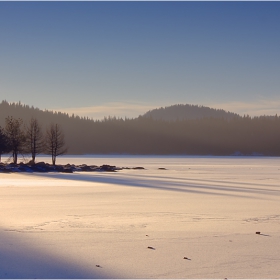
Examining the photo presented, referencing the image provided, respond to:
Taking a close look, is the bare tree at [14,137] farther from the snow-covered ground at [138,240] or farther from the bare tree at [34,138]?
the snow-covered ground at [138,240]

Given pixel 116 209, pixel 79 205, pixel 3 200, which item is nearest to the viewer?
pixel 116 209

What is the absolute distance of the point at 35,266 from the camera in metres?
7.65

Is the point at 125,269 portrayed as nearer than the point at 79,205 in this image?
Yes

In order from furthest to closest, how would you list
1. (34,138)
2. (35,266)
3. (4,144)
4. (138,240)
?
(34,138)
(4,144)
(138,240)
(35,266)

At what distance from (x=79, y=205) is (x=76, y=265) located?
8.08m

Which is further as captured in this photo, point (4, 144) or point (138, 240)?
point (4, 144)

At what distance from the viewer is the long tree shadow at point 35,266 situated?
717cm

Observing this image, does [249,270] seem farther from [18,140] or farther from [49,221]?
[18,140]

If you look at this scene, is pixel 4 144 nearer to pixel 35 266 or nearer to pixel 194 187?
pixel 194 187

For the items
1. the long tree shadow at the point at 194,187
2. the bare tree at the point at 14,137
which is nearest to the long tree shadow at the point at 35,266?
the long tree shadow at the point at 194,187

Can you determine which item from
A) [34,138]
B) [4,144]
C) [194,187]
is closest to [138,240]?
[194,187]

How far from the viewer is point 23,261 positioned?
26.1 ft

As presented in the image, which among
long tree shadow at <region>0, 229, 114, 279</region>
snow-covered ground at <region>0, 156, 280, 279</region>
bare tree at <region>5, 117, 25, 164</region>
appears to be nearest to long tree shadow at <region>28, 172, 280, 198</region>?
snow-covered ground at <region>0, 156, 280, 279</region>

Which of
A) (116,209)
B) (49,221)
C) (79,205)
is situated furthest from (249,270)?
(79,205)
